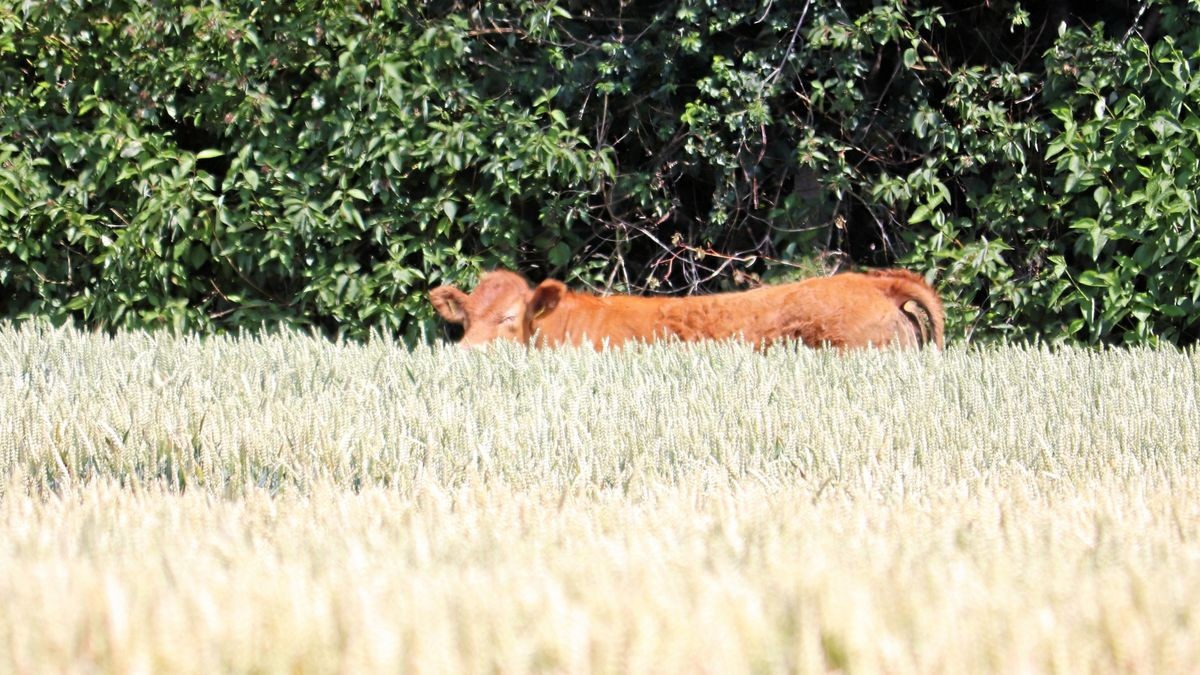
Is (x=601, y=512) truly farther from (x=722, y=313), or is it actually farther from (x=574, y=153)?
(x=574, y=153)

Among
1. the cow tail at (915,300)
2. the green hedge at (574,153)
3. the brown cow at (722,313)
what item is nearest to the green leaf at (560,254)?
the green hedge at (574,153)

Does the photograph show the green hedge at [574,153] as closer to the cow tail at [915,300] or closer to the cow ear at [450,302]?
the cow ear at [450,302]

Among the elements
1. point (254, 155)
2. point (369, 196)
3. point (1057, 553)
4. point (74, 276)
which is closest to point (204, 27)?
point (254, 155)

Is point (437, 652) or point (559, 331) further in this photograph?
point (559, 331)

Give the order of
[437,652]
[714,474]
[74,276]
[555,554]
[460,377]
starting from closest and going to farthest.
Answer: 1. [437,652]
2. [555,554]
3. [714,474]
4. [460,377]
5. [74,276]

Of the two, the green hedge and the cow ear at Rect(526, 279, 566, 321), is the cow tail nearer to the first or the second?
the green hedge

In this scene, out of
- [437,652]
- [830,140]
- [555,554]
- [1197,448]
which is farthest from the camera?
[830,140]

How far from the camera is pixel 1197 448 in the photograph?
12.8 feet

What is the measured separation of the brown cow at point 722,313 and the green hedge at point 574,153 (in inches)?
31.9

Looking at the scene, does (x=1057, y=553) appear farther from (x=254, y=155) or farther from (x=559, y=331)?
(x=254, y=155)

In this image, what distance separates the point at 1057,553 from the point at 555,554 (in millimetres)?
851

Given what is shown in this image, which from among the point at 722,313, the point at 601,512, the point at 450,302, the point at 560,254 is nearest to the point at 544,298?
the point at 450,302

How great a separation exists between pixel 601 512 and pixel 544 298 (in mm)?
3972

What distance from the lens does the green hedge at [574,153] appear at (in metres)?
6.99
